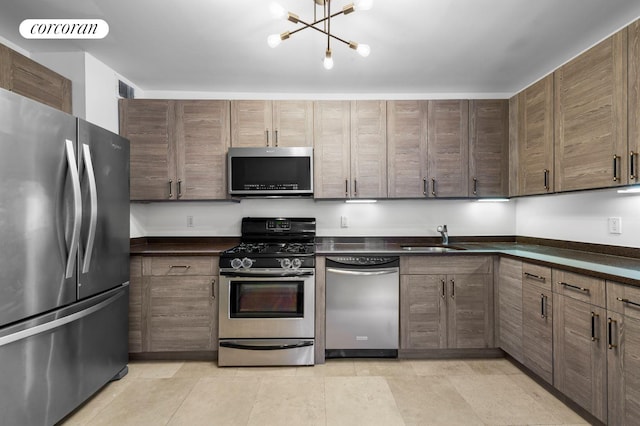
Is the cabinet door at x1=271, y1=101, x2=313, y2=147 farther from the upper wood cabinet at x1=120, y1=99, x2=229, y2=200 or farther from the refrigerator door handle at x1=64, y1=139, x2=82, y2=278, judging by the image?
the refrigerator door handle at x1=64, y1=139, x2=82, y2=278

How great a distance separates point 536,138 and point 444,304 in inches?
61.9

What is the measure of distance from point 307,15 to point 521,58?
1.86 metres

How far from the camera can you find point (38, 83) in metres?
2.24

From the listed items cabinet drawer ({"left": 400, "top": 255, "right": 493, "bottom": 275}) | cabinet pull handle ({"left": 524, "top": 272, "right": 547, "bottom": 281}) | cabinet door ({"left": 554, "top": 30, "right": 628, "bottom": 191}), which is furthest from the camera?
cabinet drawer ({"left": 400, "top": 255, "right": 493, "bottom": 275})

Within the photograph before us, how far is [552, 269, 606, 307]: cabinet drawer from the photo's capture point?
1704 mm

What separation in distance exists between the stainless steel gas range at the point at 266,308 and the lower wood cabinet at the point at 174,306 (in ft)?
0.44

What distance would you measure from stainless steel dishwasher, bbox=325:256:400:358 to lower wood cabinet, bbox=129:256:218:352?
39.3 inches

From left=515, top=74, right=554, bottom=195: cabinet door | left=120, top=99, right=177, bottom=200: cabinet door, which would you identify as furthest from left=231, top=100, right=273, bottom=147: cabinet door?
left=515, top=74, right=554, bottom=195: cabinet door

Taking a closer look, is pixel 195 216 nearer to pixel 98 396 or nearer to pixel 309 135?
pixel 309 135

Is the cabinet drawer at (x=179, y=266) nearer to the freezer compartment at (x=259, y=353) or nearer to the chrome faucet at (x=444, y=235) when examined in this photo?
the freezer compartment at (x=259, y=353)

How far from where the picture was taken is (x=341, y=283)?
8.70ft

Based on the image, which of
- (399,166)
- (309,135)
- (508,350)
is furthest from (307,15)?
(508,350)

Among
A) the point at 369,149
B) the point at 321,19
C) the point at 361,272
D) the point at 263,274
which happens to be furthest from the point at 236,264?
the point at 321,19

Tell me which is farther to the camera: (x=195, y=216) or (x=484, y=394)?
(x=195, y=216)
